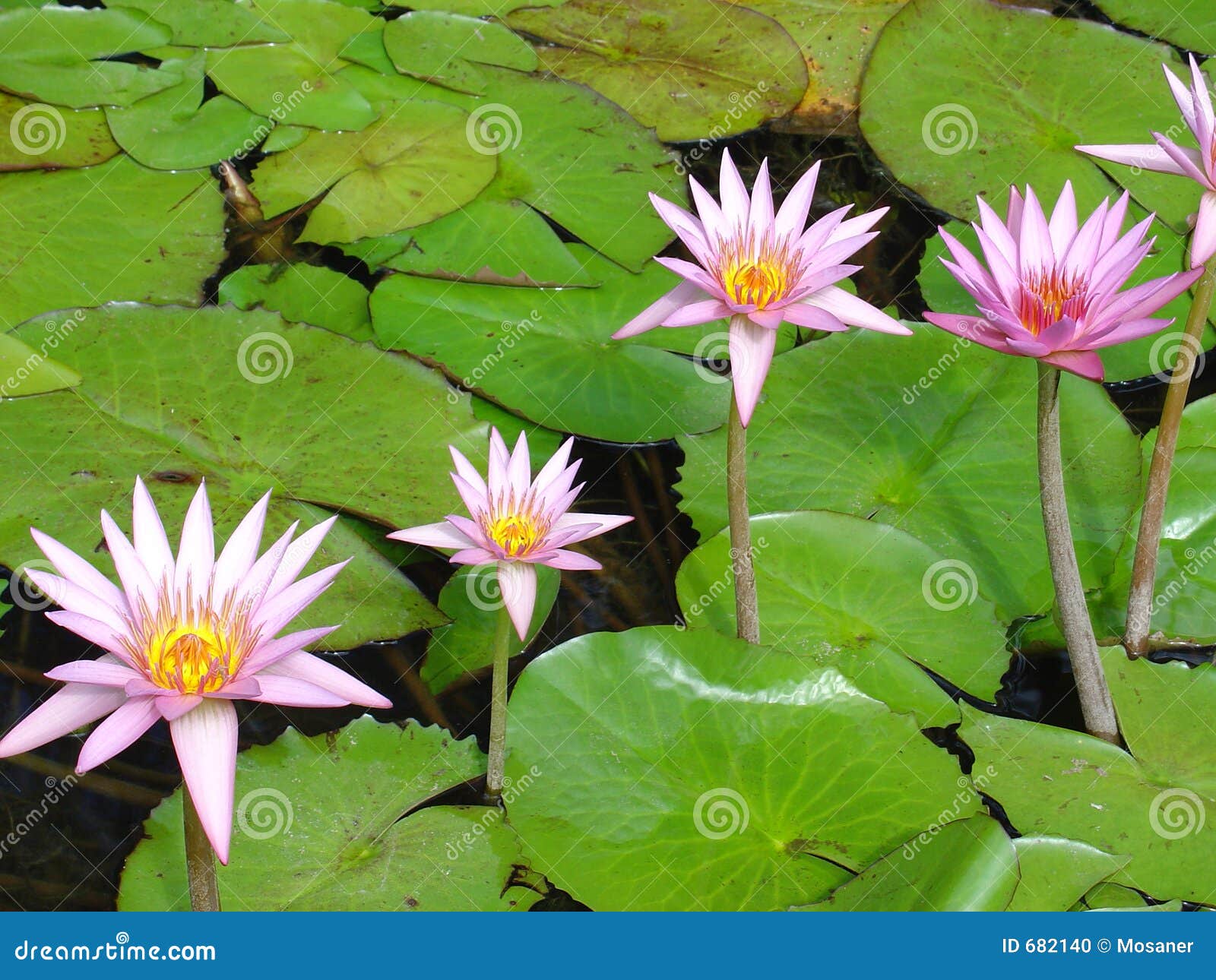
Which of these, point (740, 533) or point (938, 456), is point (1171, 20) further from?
point (740, 533)

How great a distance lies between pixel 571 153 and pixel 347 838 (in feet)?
9.75

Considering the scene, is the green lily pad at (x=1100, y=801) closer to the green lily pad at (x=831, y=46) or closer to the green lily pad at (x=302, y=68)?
the green lily pad at (x=831, y=46)

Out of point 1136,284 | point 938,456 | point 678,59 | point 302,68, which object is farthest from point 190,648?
point 678,59

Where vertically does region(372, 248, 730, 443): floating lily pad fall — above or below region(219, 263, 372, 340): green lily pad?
below

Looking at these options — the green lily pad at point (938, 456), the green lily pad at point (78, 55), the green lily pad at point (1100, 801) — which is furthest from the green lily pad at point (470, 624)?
the green lily pad at point (78, 55)

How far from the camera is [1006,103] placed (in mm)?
4613

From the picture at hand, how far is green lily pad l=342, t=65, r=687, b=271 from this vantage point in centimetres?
423

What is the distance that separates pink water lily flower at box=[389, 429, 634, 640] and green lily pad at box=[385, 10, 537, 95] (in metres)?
2.64

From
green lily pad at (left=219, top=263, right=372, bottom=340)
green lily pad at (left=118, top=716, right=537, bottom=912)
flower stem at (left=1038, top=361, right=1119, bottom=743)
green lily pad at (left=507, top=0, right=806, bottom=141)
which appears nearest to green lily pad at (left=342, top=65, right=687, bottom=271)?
green lily pad at (left=507, top=0, right=806, bottom=141)

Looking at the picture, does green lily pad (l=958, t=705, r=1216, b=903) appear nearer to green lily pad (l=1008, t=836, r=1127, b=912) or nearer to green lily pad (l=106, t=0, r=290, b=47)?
green lily pad (l=1008, t=836, r=1127, b=912)

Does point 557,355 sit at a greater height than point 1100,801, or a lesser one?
greater

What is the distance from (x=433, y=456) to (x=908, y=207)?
2.52m

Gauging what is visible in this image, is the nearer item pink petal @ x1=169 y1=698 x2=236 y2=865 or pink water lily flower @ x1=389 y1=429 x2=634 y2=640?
pink petal @ x1=169 y1=698 x2=236 y2=865

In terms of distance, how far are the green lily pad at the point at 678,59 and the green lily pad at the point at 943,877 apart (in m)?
3.36
